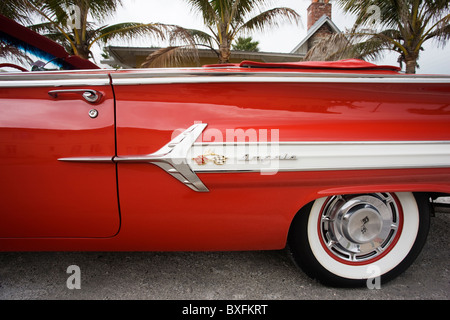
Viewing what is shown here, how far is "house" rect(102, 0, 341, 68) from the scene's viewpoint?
8.79 metres

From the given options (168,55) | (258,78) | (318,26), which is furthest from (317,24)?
(258,78)

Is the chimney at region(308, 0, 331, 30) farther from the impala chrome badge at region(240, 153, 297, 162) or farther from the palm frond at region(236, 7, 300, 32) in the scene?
the impala chrome badge at region(240, 153, 297, 162)

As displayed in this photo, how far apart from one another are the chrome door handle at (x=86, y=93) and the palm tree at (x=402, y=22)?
22.8 feet

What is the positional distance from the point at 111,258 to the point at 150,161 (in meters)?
0.91

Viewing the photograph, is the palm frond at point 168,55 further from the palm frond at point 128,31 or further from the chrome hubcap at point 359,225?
the chrome hubcap at point 359,225

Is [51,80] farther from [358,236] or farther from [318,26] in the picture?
[318,26]

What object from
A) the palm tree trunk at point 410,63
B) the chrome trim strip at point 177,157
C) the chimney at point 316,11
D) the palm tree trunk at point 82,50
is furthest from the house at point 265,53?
the chrome trim strip at point 177,157

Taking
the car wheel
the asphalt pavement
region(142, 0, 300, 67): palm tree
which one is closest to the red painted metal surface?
the car wheel

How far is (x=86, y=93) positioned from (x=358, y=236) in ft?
5.01

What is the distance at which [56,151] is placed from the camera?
113 centimetres

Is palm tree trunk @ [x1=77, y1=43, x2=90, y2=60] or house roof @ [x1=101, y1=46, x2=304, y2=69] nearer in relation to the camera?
palm tree trunk @ [x1=77, y1=43, x2=90, y2=60]

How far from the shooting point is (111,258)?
64.1 inches

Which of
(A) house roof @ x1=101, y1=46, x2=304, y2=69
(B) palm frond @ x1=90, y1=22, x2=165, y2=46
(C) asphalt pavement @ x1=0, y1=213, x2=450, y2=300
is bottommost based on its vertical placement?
(C) asphalt pavement @ x1=0, y1=213, x2=450, y2=300
